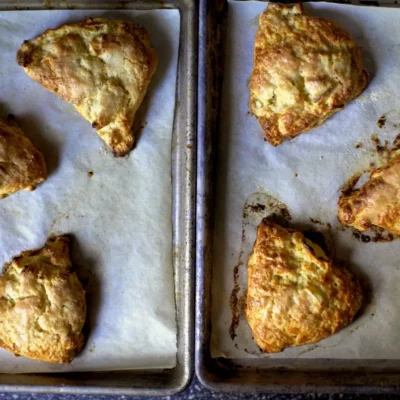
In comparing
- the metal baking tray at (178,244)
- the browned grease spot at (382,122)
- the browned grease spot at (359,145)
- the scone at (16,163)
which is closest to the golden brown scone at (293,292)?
the metal baking tray at (178,244)

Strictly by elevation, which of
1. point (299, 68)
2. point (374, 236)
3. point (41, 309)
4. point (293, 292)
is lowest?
point (41, 309)

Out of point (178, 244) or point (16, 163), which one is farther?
point (178, 244)

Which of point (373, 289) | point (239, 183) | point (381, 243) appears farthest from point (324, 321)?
point (239, 183)

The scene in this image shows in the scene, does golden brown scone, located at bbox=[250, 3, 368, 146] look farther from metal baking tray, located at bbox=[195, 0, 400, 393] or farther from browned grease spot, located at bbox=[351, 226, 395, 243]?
browned grease spot, located at bbox=[351, 226, 395, 243]

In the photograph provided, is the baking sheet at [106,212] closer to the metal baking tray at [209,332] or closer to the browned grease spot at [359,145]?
the metal baking tray at [209,332]

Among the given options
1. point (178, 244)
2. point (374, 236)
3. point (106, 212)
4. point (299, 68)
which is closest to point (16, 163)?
point (106, 212)

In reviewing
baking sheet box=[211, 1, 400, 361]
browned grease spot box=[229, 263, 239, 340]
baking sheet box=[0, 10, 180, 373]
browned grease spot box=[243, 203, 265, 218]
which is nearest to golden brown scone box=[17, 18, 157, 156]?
baking sheet box=[0, 10, 180, 373]

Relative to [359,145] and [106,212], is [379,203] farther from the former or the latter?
[106,212]
